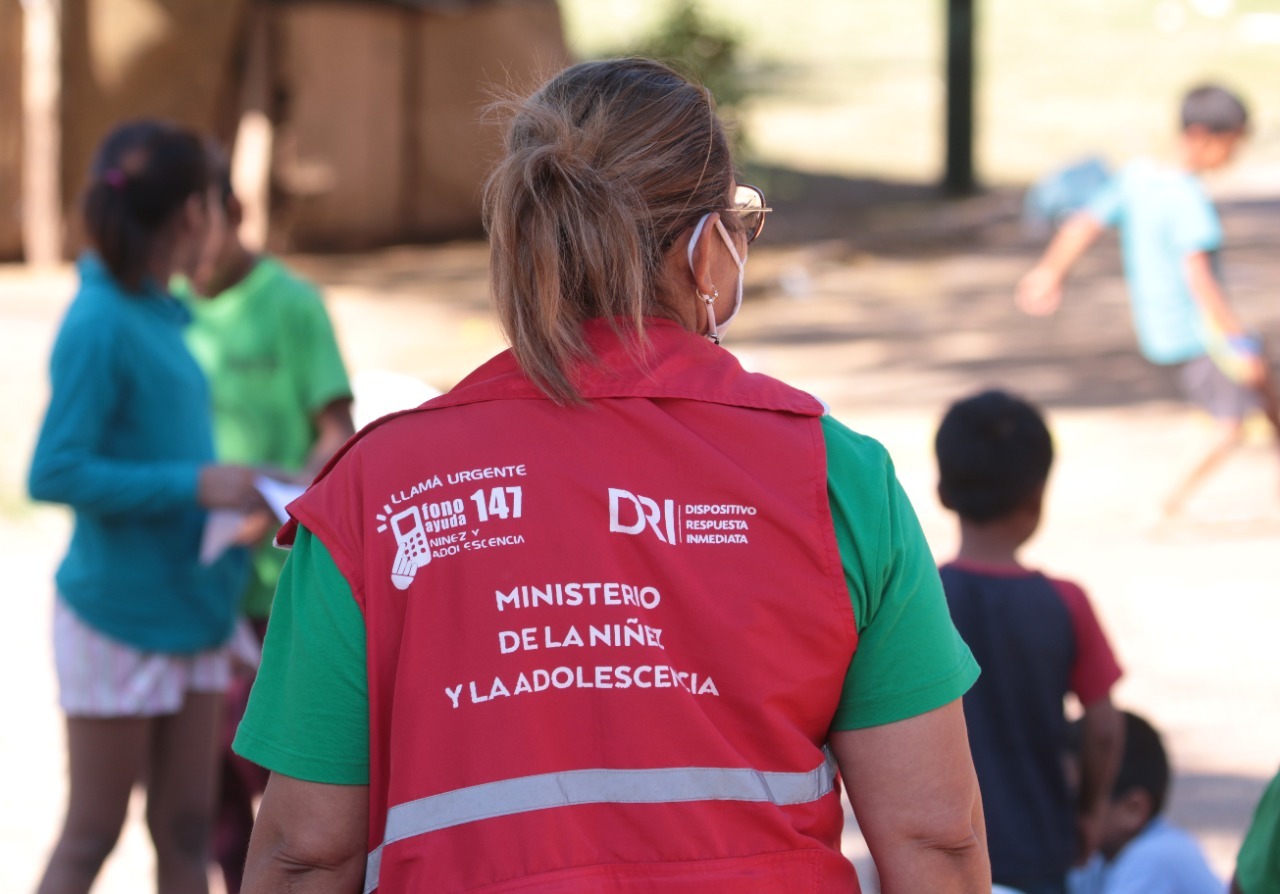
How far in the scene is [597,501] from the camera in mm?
1703

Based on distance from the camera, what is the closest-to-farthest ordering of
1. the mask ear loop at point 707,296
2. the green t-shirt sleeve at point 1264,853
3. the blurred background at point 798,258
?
the mask ear loop at point 707,296
the green t-shirt sleeve at point 1264,853
the blurred background at point 798,258

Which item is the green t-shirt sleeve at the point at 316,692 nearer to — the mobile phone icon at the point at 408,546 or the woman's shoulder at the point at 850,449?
the mobile phone icon at the point at 408,546

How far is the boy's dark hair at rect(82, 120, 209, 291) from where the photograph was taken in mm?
3420

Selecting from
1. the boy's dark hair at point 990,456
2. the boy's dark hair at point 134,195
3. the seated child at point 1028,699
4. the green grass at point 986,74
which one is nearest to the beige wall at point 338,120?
the green grass at point 986,74

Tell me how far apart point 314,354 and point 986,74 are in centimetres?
2364

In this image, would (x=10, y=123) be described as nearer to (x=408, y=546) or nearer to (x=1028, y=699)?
(x=1028, y=699)

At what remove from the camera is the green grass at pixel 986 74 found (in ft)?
67.7

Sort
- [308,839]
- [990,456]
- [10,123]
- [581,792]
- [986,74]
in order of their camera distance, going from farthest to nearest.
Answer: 1. [986,74]
2. [10,123]
3. [990,456]
4. [308,839]
5. [581,792]

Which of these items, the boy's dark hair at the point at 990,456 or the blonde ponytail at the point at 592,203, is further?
the boy's dark hair at the point at 990,456

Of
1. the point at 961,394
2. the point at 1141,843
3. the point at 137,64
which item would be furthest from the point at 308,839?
the point at 137,64

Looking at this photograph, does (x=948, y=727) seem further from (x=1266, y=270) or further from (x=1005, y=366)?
(x=1266, y=270)

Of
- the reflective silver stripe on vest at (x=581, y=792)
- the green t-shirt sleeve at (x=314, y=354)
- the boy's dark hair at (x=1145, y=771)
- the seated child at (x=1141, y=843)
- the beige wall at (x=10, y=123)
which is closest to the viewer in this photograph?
the reflective silver stripe on vest at (x=581, y=792)

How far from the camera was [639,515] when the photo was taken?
1.70 meters

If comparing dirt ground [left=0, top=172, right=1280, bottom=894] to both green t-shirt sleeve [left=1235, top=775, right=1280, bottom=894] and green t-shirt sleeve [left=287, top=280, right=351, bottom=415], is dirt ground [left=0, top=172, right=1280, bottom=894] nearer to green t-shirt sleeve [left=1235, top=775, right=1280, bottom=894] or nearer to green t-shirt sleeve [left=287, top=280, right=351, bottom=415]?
green t-shirt sleeve [left=287, top=280, right=351, bottom=415]
